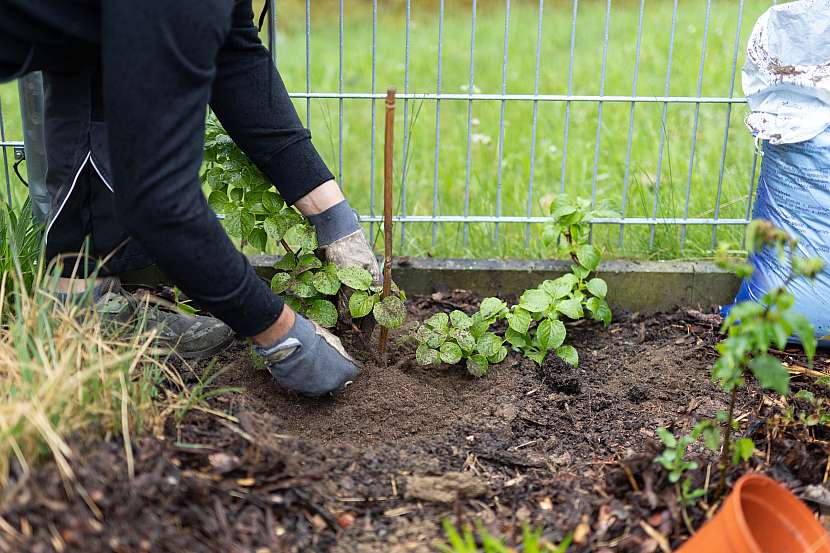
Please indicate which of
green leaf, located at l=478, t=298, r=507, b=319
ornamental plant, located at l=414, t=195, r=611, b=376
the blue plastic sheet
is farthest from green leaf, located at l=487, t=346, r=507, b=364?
the blue plastic sheet

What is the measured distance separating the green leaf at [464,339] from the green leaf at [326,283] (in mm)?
337

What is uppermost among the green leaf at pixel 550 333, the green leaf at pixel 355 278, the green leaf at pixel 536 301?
the green leaf at pixel 355 278

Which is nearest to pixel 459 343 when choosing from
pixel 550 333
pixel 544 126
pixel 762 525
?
pixel 550 333

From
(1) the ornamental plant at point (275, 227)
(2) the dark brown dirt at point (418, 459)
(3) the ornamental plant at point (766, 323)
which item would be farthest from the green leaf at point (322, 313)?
(3) the ornamental plant at point (766, 323)

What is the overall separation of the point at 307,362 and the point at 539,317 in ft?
2.54

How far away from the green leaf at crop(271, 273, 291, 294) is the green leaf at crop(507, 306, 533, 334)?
2.06 feet

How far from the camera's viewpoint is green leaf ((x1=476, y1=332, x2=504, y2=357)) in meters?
2.52

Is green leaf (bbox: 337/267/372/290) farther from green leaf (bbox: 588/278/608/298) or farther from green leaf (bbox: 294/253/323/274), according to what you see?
green leaf (bbox: 588/278/608/298)

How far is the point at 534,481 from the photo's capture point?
210 centimetres

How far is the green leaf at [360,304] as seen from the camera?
94.4 inches

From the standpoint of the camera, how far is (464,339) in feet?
8.16

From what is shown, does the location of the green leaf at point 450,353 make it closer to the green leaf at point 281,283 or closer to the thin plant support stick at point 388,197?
the thin plant support stick at point 388,197

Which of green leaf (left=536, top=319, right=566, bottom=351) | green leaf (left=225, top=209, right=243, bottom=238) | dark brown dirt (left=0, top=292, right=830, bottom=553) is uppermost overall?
green leaf (left=225, top=209, right=243, bottom=238)

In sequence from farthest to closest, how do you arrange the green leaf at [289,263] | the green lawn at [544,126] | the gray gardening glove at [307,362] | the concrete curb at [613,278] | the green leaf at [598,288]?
the green lawn at [544,126], the concrete curb at [613,278], the green leaf at [598,288], the green leaf at [289,263], the gray gardening glove at [307,362]
